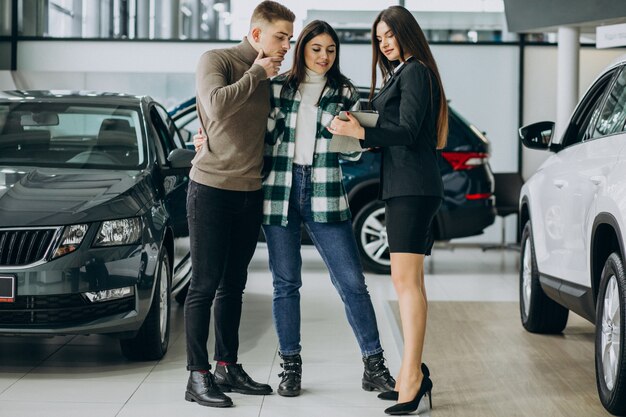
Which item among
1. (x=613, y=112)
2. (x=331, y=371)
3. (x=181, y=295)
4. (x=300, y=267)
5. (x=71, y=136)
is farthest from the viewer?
(x=181, y=295)

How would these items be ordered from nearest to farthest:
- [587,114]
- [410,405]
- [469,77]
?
[410,405] < [587,114] < [469,77]

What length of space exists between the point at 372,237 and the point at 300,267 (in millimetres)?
4763

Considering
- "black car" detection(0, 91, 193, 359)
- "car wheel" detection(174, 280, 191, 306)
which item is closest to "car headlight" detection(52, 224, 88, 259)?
"black car" detection(0, 91, 193, 359)

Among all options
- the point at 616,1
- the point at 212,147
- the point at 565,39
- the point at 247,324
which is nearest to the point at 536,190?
the point at 247,324

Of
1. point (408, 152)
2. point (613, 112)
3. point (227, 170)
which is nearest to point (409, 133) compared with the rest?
point (408, 152)

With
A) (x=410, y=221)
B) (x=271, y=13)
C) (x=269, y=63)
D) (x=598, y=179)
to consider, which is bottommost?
(x=410, y=221)

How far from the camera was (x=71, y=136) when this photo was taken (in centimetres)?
579

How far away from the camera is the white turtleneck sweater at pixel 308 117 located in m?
4.46

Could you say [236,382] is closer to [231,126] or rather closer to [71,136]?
[231,126]

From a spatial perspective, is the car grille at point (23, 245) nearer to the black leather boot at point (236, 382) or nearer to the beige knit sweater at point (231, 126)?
the beige knit sweater at point (231, 126)

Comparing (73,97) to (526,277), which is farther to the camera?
(526,277)

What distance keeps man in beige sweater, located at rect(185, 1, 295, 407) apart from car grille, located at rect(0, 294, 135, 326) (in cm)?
58

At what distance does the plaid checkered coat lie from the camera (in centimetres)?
445

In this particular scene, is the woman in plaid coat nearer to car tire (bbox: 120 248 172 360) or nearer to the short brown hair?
the short brown hair
